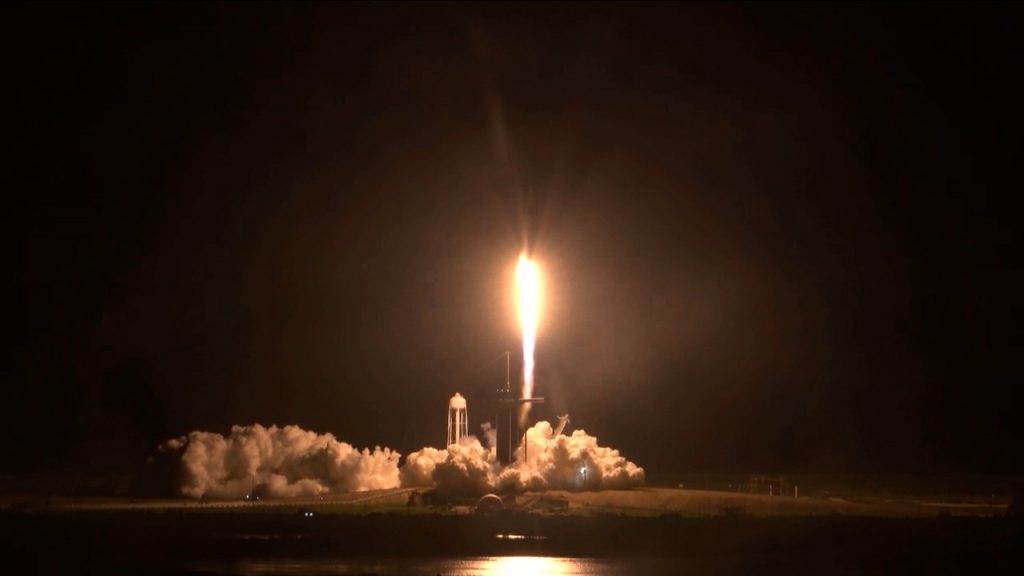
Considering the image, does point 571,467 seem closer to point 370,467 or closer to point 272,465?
point 370,467

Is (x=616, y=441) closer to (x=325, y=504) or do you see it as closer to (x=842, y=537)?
(x=325, y=504)

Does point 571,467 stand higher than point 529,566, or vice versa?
point 571,467

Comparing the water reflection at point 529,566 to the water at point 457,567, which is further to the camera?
the water reflection at point 529,566

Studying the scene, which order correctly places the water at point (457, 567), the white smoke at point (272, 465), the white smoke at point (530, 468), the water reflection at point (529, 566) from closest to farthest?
the water at point (457, 567)
the water reflection at point (529, 566)
the white smoke at point (530, 468)
the white smoke at point (272, 465)

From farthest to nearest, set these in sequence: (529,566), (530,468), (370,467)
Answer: (370,467)
(530,468)
(529,566)

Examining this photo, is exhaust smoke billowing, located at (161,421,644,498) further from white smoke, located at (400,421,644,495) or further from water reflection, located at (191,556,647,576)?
water reflection, located at (191,556,647,576)

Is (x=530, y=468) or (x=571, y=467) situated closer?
(x=571, y=467)

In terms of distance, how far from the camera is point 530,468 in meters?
74.7

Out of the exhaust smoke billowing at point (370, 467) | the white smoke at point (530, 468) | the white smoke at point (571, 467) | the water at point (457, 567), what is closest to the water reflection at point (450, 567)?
the water at point (457, 567)

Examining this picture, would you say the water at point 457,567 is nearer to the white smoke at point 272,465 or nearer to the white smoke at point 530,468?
the white smoke at point 530,468

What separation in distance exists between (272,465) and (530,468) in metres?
13.0

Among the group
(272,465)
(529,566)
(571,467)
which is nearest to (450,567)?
(529,566)

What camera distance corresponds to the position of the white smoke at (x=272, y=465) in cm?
7538

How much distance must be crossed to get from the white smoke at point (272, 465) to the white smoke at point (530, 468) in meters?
2.40
